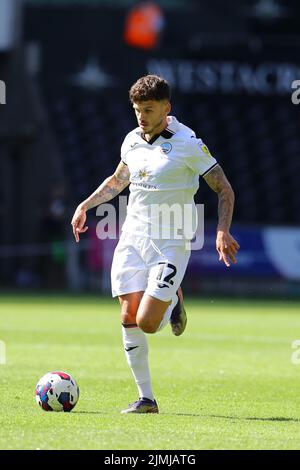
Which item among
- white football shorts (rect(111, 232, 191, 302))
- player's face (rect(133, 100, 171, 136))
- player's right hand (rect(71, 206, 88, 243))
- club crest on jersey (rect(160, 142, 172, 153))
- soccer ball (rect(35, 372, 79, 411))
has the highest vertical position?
player's face (rect(133, 100, 171, 136))

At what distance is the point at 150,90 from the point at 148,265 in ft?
Answer: 4.21

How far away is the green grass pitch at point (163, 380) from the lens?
7.39 m

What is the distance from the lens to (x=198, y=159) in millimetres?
8711

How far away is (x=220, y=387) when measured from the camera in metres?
10.7

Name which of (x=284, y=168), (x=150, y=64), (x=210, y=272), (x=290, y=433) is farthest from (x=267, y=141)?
(x=290, y=433)

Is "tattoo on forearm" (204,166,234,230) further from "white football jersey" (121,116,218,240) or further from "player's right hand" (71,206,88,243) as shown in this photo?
"player's right hand" (71,206,88,243)

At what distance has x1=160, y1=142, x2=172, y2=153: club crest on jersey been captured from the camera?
8.76m

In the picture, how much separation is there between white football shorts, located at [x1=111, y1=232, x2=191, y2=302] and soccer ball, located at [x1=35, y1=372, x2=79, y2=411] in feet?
2.53

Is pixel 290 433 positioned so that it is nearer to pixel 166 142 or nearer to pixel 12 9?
pixel 166 142

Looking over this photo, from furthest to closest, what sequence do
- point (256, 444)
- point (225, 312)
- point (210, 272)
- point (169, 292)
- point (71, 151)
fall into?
point (71, 151), point (210, 272), point (225, 312), point (169, 292), point (256, 444)

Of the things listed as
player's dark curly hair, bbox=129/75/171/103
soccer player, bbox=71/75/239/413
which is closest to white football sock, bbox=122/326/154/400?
soccer player, bbox=71/75/239/413

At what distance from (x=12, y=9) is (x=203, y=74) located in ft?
17.9

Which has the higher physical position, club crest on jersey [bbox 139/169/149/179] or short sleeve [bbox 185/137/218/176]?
short sleeve [bbox 185/137/218/176]

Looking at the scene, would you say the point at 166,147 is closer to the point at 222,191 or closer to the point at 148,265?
the point at 222,191
